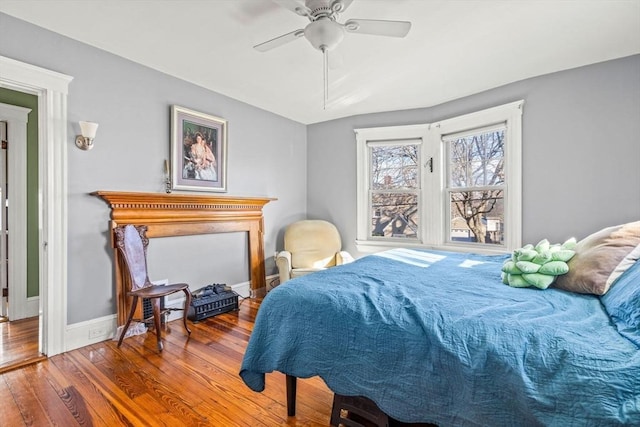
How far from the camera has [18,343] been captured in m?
2.57

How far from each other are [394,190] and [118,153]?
123 inches

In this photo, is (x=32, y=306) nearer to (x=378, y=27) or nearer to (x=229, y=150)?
(x=229, y=150)

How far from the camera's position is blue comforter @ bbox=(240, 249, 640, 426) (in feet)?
2.94

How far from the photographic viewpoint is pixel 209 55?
2.72 metres

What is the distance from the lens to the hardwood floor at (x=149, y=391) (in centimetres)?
165

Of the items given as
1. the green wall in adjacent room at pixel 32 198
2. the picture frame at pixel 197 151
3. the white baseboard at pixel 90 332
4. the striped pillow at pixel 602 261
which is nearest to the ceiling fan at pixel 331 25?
the striped pillow at pixel 602 261

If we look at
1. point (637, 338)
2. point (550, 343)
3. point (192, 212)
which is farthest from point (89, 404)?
point (637, 338)

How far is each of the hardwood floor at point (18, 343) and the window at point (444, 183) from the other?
3.44 metres

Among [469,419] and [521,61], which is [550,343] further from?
[521,61]

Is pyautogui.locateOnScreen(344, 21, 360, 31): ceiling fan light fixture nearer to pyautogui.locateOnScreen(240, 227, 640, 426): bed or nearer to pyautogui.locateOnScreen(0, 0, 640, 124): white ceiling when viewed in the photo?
pyautogui.locateOnScreen(0, 0, 640, 124): white ceiling

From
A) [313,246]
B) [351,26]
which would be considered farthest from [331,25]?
[313,246]

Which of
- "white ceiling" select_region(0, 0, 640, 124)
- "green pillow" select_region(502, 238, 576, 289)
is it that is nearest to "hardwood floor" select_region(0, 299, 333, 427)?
"green pillow" select_region(502, 238, 576, 289)

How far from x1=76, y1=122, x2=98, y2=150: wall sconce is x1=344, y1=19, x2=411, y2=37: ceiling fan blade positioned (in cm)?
212

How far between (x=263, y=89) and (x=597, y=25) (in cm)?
290
